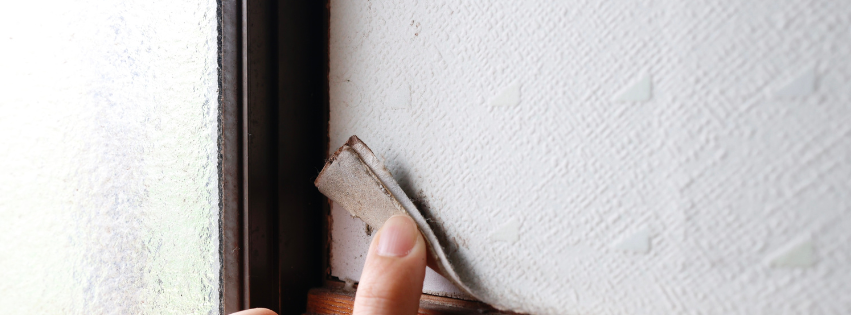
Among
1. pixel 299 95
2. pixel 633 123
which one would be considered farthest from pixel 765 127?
pixel 299 95

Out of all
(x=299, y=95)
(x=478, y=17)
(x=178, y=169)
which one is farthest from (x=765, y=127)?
(x=178, y=169)

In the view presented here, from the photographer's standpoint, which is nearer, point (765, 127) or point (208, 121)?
point (765, 127)

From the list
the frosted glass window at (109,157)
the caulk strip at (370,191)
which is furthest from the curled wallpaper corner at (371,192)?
the frosted glass window at (109,157)

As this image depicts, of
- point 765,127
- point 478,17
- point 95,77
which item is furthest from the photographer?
point 95,77

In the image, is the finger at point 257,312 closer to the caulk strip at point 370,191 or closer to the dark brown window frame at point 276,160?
the dark brown window frame at point 276,160

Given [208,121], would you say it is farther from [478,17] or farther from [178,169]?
[478,17]

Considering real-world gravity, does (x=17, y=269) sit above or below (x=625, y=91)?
below

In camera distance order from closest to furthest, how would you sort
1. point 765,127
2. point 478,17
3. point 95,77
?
point 765,127 → point 478,17 → point 95,77

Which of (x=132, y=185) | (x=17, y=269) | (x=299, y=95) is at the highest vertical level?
(x=299, y=95)
